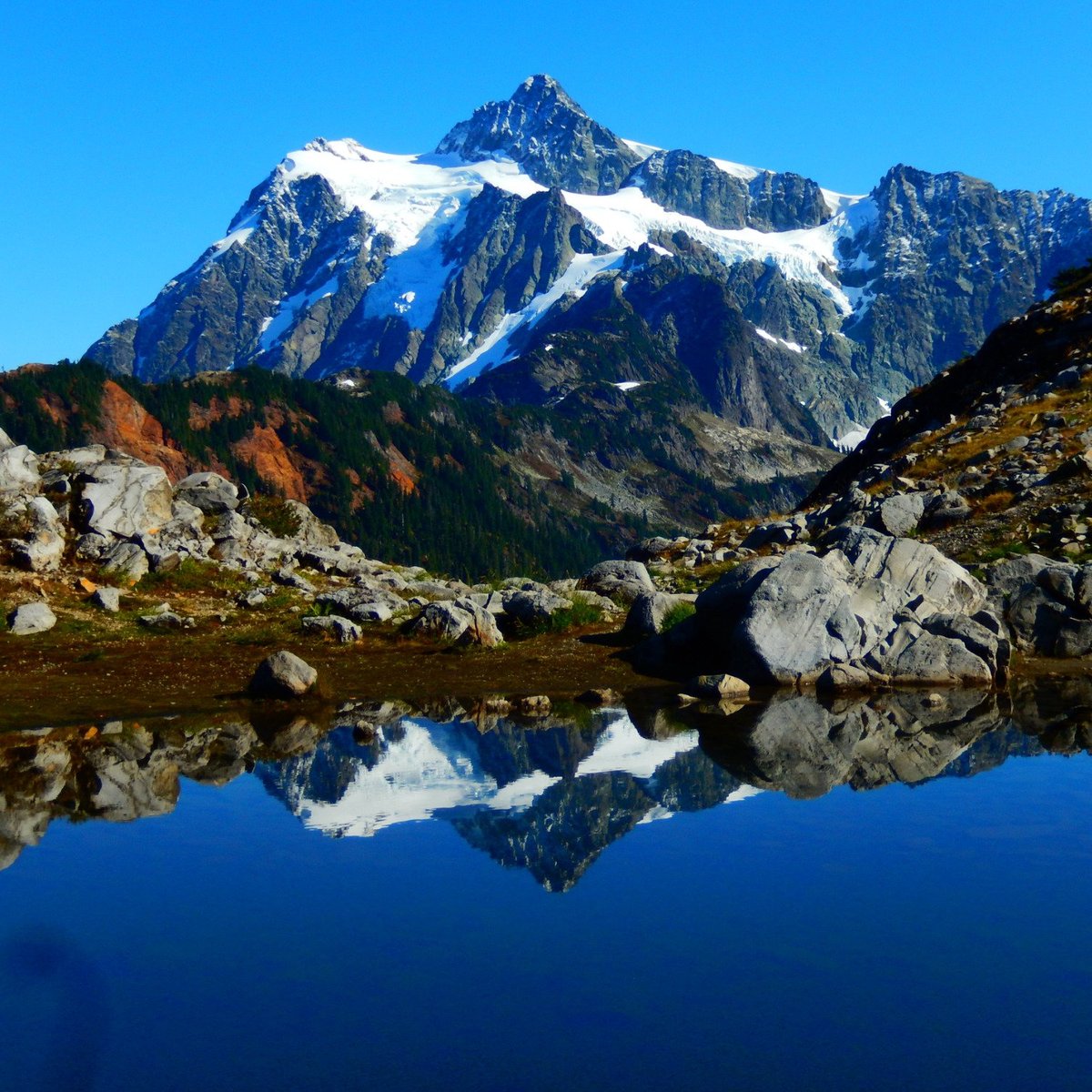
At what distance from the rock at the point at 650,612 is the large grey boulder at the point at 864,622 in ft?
14.0

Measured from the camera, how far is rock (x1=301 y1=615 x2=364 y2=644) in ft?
138

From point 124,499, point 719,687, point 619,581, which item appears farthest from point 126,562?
point 719,687

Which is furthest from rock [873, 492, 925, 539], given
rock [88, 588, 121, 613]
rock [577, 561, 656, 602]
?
rock [88, 588, 121, 613]

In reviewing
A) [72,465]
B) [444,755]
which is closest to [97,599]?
[72,465]

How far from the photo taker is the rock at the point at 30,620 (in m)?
40.0

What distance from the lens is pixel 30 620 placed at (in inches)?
1587

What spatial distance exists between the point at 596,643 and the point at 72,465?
87.4 ft

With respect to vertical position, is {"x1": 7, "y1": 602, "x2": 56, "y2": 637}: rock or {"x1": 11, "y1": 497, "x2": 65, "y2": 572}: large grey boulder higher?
{"x1": 11, "y1": 497, "x2": 65, "y2": 572}: large grey boulder

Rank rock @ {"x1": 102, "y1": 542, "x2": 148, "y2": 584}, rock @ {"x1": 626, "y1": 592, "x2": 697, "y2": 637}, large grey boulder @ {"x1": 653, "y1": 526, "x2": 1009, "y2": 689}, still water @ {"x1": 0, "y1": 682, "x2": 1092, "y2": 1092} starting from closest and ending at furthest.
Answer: still water @ {"x1": 0, "y1": 682, "x2": 1092, "y2": 1092}, large grey boulder @ {"x1": 653, "y1": 526, "x2": 1009, "y2": 689}, rock @ {"x1": 626, "y1": 592, "x2": 697, "y2": 637}, rock @ {"x1": 102, "y1": 542, "x2": 148, "y2": 584}

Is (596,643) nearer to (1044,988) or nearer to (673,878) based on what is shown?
(673,878)

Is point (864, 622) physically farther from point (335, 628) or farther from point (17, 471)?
point (17, 471)

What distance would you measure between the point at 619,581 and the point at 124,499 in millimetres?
21678

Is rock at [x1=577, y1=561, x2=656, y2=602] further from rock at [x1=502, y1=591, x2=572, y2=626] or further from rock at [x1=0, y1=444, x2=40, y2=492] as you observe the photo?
rock at [x1=0, y1=444, x2=40, y2=492]

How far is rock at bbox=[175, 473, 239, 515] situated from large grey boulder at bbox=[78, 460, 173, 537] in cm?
329
